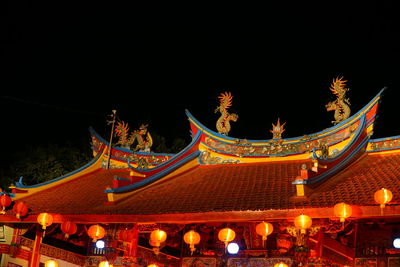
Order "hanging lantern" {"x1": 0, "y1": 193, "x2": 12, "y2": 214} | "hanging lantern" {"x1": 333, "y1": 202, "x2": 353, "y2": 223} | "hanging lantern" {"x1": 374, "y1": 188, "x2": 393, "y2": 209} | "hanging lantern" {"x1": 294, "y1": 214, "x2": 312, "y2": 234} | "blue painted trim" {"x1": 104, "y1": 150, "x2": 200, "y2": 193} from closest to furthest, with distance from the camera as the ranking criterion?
"hanging lantern" {"x1": 374, "y1": 188, "x2": 393, "y2": 209}
"hanging lantern" {"x1": 333, "y1": 202, "x2": 353, "y2": 223}
"hanging lantern" {"x1": 294, "y1": 214, "x2": 312, "y2": 234}
"blue painted trim" {"x1": 104, "y1": 150, "x2": 200, "y2": 193}
"hanging lantern" {"x1": 0, "y1": 193, "x2": 12, "y2": 214}

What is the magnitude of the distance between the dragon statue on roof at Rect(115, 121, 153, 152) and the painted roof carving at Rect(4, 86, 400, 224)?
1.38ft

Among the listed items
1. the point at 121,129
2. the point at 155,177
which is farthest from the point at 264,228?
the point at 121,129

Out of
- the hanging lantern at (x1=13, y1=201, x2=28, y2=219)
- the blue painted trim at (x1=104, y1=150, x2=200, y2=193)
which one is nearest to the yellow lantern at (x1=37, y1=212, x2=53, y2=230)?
the hanging lantern at (x1=13, y1=201, x2=28, y2=219)

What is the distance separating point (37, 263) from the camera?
10070mm

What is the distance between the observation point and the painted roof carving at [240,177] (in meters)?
7.88

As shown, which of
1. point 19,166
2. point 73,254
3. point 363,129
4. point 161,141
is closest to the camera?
point 363,129

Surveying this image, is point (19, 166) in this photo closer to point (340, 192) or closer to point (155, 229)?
point (155, 229)

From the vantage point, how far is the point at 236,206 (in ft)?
25.6

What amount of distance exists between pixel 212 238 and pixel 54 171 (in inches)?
400

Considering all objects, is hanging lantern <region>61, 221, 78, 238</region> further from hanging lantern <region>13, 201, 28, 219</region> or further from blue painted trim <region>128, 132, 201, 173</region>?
blue painted trim <region>128, 132, 201, 173</region>

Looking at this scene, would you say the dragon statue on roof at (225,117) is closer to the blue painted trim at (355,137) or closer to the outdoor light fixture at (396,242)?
the blue painted trim at (355,137)

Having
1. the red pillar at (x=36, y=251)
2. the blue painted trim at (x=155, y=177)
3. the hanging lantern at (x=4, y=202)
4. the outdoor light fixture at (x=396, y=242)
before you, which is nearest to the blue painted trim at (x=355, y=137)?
the outdoor light fixture at (x=396, y=242)

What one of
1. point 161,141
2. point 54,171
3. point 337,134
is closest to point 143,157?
point 337,134

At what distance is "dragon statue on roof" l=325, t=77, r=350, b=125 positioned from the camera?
10.2m
